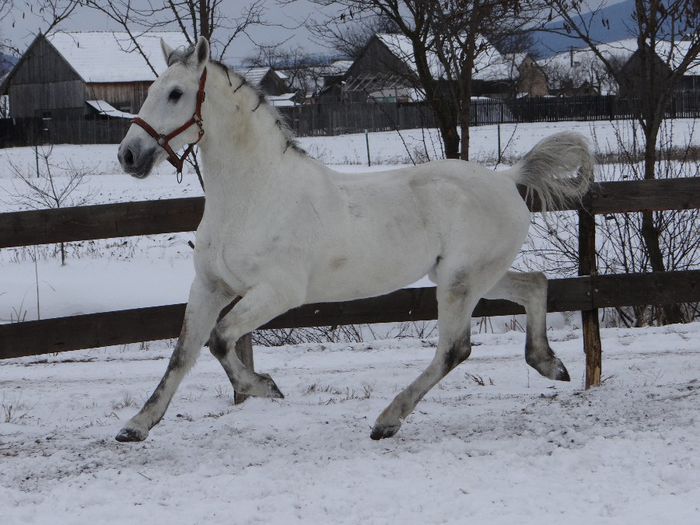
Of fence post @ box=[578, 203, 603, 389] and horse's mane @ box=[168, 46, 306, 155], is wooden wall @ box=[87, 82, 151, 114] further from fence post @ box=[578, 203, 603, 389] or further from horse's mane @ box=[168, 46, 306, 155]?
horse's mane @ box=[168, 46, 306, 155]

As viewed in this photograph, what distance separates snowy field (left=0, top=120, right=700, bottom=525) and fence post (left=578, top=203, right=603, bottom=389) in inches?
6.8

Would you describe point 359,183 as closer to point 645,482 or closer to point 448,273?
point 448,273

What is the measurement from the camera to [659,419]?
505 centimetres

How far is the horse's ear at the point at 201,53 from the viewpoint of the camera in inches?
182

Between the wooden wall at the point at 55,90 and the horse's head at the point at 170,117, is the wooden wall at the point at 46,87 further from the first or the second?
the horse's head at the point at 170,117

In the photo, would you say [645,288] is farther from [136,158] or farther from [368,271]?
[136,158]

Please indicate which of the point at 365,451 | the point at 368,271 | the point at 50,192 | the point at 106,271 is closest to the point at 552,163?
the point at 368,271

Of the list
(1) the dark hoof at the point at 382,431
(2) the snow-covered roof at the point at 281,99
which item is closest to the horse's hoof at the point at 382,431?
(1) the dark hoof at the point at 382,431

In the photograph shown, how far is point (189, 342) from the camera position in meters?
4.85

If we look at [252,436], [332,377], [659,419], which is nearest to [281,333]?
[332,377]

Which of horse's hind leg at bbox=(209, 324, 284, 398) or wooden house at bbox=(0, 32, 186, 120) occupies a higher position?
wooden house at bbox=(0, 32, 186, 120)

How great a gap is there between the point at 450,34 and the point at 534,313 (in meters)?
3.33

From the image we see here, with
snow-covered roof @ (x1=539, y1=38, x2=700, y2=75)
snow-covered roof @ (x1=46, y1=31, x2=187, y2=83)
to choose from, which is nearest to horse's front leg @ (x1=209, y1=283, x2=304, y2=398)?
snow-covered roof @ (x1=539, y1=38, x2=700, y2=75)

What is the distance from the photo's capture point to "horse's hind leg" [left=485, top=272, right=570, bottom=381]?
18.4ft
